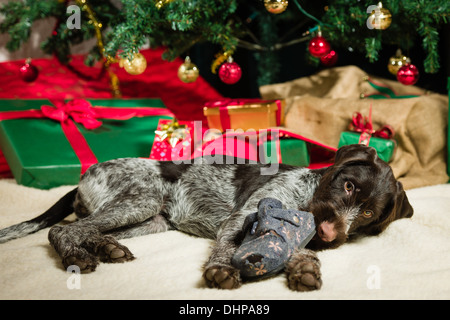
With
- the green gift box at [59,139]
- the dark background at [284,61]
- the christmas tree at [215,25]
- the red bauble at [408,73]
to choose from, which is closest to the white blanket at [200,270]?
the green gift box at [59,139]

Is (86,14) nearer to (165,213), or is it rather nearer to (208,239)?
(165,213)

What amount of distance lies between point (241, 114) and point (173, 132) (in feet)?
2.07

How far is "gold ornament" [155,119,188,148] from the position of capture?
4.04 meters

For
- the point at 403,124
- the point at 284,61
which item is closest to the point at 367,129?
the point at 403,124

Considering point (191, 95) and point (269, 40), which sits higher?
point (269, 40)

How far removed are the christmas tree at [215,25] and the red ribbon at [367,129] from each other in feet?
1.77

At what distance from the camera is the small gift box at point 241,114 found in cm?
414

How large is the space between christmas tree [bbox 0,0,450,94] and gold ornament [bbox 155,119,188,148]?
679mm

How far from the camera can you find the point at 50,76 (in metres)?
5.70

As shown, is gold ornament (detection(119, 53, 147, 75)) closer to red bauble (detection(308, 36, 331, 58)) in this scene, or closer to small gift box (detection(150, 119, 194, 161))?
small gift box (detection(150, 119, 194, 161))

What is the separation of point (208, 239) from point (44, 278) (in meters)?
1.08

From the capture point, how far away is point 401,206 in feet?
8.84

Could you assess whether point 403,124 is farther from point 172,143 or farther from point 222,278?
point 222,278

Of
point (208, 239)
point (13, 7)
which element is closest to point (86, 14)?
point (13, 7)
